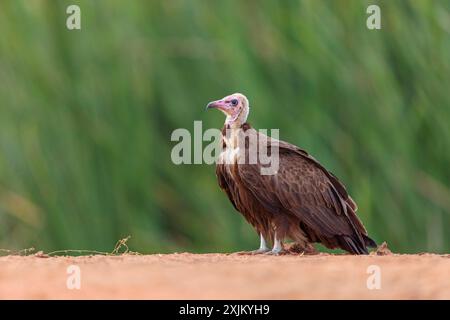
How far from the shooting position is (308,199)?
5418 millimetres

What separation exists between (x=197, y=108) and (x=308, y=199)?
1622mm

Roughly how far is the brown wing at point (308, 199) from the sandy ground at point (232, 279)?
0.70 metres

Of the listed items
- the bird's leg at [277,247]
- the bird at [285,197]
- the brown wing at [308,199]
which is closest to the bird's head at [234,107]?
the bird at [285,197]

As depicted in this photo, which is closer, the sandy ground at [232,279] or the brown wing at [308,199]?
the sandy ground at [232,279]

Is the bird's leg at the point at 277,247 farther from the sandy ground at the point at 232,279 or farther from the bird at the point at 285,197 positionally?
the sandy ground at the point at 232,279

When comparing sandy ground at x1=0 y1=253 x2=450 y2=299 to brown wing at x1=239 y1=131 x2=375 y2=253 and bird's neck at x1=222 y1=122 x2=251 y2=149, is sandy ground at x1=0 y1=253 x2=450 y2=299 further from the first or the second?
bird's neck at x1=222 y1=122 x2=251 y2=149

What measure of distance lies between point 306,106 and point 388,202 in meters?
Result: 0.73

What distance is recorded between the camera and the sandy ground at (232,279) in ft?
12.7

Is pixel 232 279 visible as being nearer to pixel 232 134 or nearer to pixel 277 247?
pixel 277 247

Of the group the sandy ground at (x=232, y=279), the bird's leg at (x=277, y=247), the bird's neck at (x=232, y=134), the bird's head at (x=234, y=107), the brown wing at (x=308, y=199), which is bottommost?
the sandy ground at (x=232, y=279)

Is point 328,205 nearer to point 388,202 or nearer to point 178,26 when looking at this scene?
point 388,202

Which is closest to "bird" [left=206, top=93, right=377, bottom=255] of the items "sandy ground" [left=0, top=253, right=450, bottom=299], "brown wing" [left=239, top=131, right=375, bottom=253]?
"brown wing" [left=239, top=131, right=375, bottom=253]

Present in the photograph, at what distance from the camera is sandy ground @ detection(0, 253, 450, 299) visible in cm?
388

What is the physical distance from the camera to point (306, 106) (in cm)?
666
